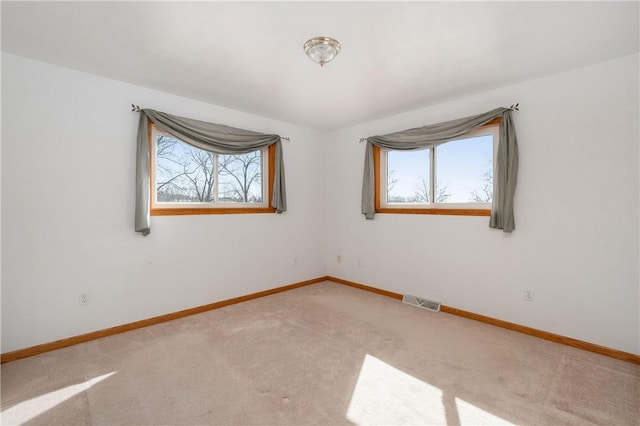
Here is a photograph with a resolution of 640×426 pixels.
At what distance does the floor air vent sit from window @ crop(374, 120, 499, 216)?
3.52 feet

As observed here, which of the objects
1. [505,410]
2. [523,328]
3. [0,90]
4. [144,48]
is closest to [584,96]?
[523,328]

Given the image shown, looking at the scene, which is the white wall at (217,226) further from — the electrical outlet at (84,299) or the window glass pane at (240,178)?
the window glass pane at (240,178)

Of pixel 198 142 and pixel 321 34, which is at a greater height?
pixel 321 34

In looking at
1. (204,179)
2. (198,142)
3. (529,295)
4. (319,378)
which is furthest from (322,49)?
(529,295)

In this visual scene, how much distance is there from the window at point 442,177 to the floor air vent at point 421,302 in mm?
1072

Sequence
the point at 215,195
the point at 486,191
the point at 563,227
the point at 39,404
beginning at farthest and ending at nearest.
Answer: the point at 215,195, the point at 486,191, the point at 563,227, the point at 39,404

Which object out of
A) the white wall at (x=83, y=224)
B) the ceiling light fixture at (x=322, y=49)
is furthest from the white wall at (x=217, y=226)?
the ceiling light fixture at (x=322, y=49)

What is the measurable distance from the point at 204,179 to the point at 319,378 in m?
2.55

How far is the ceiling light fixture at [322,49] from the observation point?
6.90 ft

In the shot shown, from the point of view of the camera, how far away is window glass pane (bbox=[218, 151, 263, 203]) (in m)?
3.73

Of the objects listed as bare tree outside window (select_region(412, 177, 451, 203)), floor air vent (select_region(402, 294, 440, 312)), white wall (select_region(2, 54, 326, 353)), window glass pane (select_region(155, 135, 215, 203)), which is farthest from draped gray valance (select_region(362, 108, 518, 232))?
window glass pane (select_region(155, 135, 215, 203))

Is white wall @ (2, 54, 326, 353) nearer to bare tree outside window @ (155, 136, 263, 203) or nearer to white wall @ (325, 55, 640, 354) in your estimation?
bare tree outside window @ (155, 136, 263, 203)

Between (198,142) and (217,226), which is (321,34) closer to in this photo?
(198,142)

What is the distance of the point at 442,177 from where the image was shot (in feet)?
11.8
